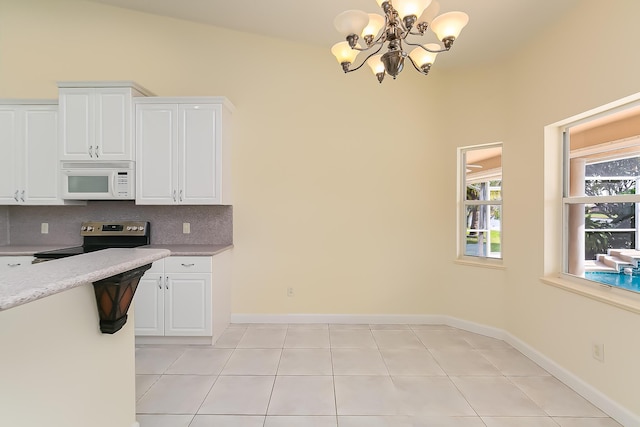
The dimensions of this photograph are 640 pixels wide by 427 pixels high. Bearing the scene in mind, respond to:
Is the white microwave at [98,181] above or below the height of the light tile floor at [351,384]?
above

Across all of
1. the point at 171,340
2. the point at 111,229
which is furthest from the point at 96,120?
the point at 171,340

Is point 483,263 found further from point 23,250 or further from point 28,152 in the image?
point 28,152

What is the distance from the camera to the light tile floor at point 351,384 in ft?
7.06

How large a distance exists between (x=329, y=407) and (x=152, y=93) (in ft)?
11.7

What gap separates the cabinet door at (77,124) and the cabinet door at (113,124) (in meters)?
Result: 0.06

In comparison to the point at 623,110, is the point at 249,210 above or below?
below

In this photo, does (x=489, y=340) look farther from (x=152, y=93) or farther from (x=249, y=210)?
(x=152, y=93)

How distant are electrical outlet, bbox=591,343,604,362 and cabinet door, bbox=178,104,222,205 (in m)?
3.39

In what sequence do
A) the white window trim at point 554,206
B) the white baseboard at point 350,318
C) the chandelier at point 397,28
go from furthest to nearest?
the white baseboard at point 350,318 → the white window trim at point 554,206 → the chandelier at point 397,28

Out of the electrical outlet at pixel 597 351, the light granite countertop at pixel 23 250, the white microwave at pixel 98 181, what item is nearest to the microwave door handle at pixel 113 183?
the white microwave at pixel 98 181

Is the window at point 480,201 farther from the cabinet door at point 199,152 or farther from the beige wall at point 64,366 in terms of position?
the beige wall at point 64,366

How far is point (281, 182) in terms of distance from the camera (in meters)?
3.90

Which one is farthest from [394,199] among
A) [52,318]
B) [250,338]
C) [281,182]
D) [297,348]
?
[52,318]

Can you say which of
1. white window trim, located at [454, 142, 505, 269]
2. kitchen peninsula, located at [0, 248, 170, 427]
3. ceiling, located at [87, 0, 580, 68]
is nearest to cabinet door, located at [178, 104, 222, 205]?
ceiling, located at [87, 0, 580, 68]
